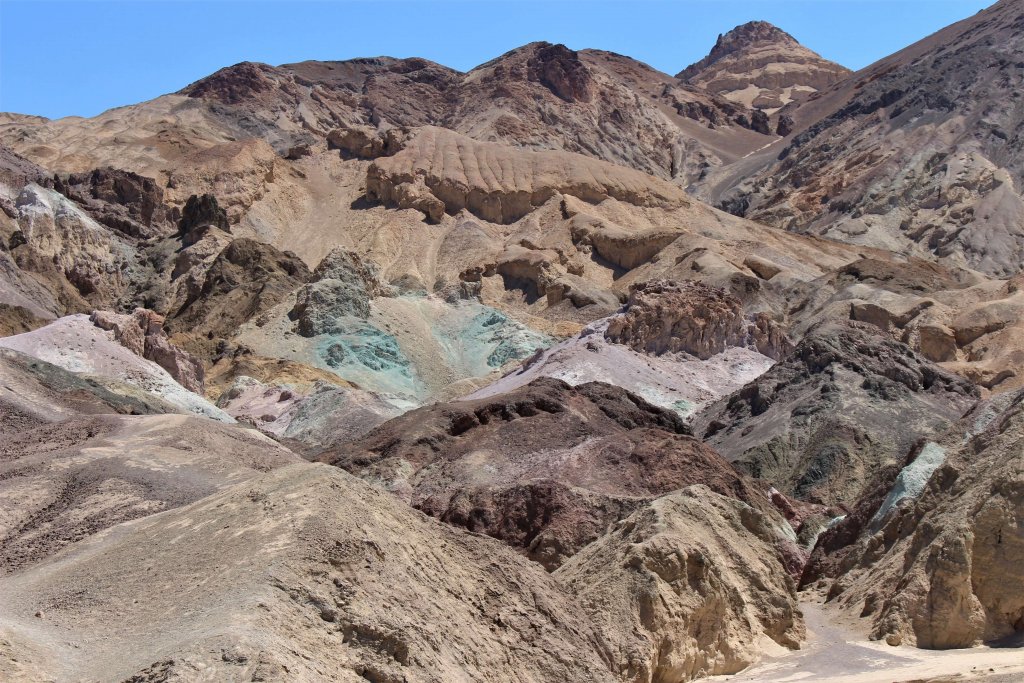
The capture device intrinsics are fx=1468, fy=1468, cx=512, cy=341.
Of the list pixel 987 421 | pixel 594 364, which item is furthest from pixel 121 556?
pixel 594 364

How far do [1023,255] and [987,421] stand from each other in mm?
71352

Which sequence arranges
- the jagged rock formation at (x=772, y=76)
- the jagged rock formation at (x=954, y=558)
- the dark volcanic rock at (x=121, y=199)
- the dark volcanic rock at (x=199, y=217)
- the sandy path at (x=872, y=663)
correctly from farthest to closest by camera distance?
1. the jagged rock formation at (x=772, y=76)
2. the dark volcanic rock at (x=121, y=199)
3. the dark volcanic rock at (x=199, y=217)
4. the jagged rock formation at (x=954, y=558)
5. the sandy path at (x=872, y=663)

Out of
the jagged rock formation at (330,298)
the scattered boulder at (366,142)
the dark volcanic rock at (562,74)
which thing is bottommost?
the jagged rock formation at (330,298)

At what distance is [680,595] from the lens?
18469 millimetres

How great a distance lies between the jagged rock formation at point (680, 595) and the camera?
1786cm

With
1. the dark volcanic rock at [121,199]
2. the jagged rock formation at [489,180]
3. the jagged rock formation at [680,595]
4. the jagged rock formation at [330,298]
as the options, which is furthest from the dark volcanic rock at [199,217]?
the jagged rock formation at [680,595]

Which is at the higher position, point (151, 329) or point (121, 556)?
point (151, 329)

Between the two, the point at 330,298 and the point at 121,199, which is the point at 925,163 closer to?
the point at 121,199

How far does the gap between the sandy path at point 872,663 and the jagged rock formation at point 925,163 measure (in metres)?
74.8

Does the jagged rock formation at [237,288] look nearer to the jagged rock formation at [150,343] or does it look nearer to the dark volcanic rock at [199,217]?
the dark volcanic rock at [199,217]

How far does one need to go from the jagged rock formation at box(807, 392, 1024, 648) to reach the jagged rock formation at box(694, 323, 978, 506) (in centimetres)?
1190

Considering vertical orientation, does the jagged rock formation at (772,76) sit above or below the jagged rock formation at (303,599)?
above

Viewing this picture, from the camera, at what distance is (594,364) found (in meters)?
48.8

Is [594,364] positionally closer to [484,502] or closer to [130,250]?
[484,502]
